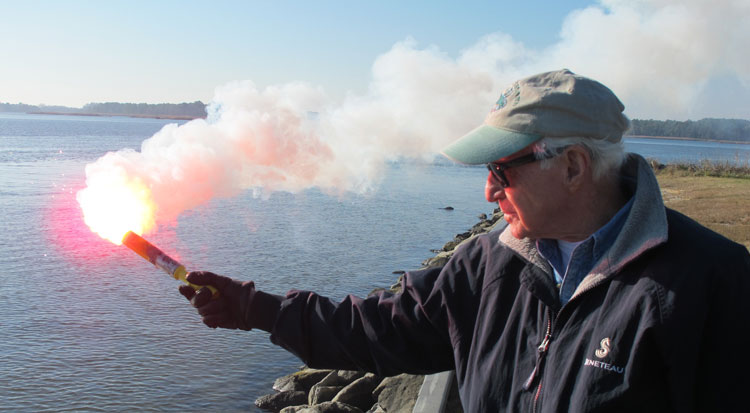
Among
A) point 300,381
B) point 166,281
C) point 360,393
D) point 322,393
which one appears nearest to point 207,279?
point 360,393

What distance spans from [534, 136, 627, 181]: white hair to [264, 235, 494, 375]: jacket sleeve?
63cm

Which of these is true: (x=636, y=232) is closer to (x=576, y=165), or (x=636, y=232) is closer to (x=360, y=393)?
(x=576, y=165)

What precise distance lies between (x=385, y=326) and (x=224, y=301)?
924mm

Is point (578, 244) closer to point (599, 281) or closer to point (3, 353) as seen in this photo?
point (599, 281)

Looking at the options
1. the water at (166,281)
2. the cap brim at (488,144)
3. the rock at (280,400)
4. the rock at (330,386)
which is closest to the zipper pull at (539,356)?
the cap brim at (488,144)

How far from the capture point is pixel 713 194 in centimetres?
2556

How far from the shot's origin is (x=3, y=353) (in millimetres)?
12359

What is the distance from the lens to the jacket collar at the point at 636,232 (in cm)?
229

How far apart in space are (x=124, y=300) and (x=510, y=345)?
14.8 metres

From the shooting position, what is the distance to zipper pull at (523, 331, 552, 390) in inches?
94.5

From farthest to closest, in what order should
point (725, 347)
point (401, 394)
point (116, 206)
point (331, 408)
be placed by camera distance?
1. point (331, 408)
2. point (401, 394)
3. point (116, 206)
4. point (725, 347)

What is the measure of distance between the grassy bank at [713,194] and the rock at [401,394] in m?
8.42

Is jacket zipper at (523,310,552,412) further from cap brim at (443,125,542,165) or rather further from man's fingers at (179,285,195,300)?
man's fingers at (179,285,195,300)

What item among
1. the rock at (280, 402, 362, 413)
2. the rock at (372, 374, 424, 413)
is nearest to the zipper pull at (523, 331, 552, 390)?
the rock at (372, 374, 424, 413)
